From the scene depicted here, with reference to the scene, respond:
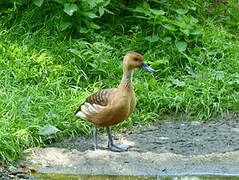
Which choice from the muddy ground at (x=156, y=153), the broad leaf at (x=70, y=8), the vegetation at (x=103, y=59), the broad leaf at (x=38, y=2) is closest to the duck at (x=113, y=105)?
the muddy ground at (x=156, y=153)

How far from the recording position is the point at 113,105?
6.86 m

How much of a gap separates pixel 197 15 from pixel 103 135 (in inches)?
151

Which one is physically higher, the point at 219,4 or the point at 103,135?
the point at 219,4

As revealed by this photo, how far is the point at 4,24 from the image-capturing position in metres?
9.60

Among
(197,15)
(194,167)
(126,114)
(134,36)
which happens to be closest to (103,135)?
(126,114)

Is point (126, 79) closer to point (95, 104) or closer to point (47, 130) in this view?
point (95, 104)

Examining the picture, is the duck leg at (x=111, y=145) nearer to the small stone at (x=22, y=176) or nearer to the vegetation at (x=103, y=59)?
the vegetation at (x=103, y=59)

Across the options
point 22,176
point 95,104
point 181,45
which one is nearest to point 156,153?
point 95,104

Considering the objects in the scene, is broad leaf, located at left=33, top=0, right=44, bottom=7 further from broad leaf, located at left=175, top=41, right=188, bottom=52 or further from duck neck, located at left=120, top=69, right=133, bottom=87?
duck neck, located at left=120, top=69, right=133, bottom=87

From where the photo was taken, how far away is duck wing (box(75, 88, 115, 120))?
696 cm

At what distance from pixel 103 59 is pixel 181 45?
1.20 metres

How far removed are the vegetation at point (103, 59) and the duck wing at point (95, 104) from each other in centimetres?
36

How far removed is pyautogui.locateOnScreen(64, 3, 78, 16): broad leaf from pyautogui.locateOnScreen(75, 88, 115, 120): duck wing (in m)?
2.16

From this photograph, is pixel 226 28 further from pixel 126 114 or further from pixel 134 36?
pixel 126 114
